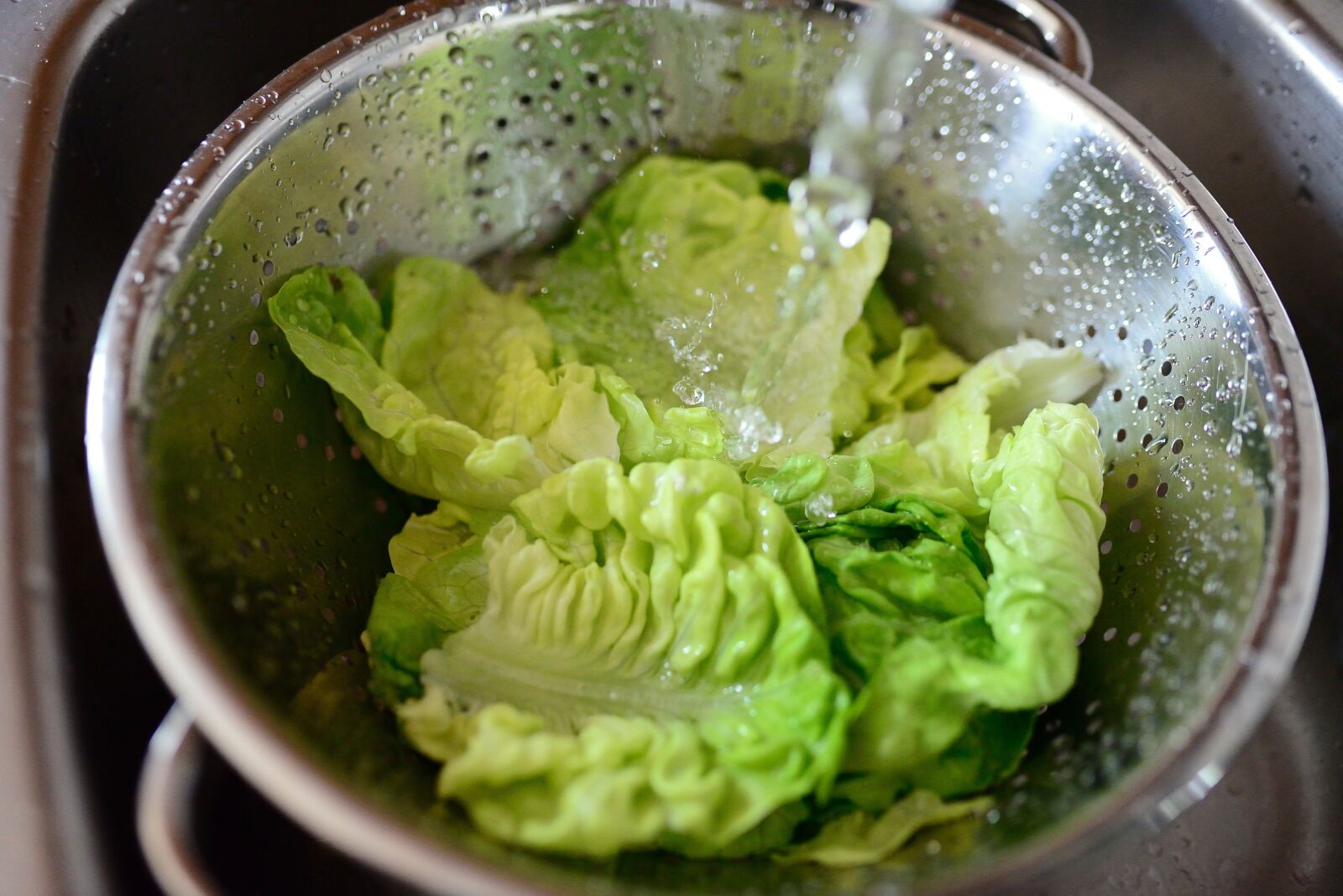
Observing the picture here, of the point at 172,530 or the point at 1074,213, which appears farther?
the point at 1074,213

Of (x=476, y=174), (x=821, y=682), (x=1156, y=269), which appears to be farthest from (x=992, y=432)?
(x=476, y=174)

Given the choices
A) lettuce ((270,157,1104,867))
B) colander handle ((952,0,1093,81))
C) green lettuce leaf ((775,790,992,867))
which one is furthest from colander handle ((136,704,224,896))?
colander handle ((952,0,1093,81))

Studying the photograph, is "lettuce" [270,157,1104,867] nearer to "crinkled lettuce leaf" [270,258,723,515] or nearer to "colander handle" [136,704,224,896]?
"crinkled lettuce leaf" [270,258,723,515]

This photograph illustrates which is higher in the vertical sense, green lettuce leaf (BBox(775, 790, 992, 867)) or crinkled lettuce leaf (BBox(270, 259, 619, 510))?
crinkled lettuce leaf (BBox(270, 259, 619, 510))

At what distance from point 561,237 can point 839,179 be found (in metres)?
0.43

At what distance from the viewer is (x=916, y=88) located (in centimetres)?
123

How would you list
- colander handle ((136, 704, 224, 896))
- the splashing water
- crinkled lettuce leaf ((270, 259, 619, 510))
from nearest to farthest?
colander handle ((136, 704, 224, 896)) → crinkled lettuce leaf ((270, 259, 619, 510)) → the splashing water

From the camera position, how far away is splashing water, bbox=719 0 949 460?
3.68 ft

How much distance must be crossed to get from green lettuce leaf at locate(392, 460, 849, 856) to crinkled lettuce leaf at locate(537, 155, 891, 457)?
0.29m

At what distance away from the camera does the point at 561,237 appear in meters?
1.36

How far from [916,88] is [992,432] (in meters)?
0.44

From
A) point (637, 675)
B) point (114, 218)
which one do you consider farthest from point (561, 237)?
point (637, 675)

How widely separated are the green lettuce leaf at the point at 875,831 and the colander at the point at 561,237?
0.02 metres

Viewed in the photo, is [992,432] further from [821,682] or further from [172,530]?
[172,530]
